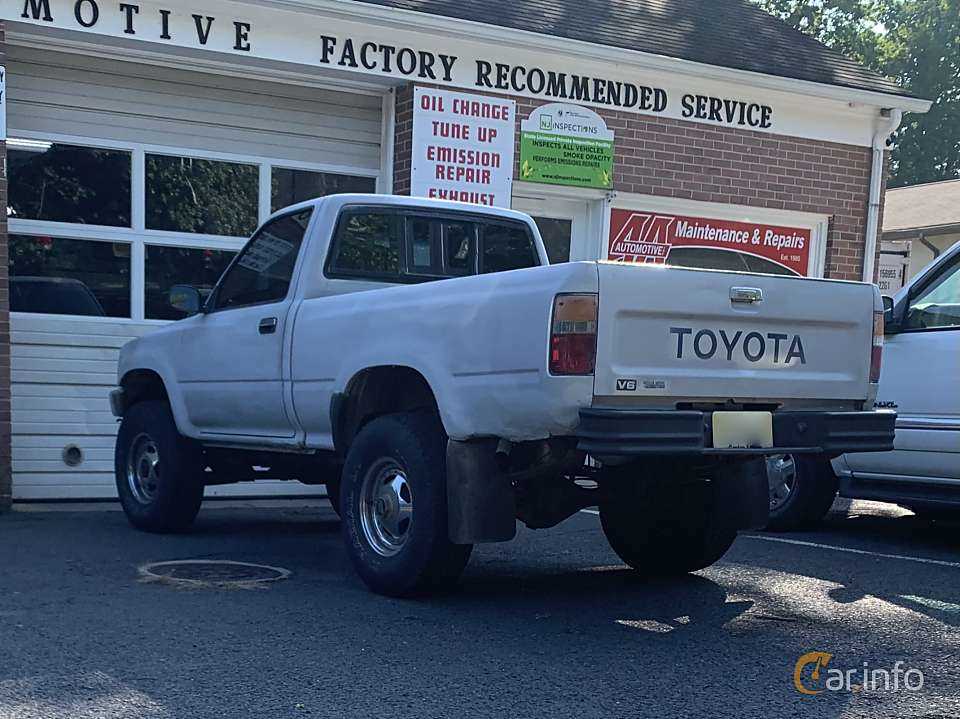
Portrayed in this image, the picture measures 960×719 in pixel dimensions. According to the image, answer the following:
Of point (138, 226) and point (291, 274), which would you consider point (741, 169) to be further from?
point (291, 274)

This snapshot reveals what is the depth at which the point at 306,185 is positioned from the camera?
10375mm

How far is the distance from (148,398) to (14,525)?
1.24 meters

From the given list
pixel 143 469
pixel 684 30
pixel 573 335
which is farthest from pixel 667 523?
pixel 684 30

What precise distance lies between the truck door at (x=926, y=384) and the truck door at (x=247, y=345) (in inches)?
154

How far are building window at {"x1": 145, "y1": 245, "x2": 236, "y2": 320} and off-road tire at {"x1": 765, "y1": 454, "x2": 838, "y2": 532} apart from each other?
4.97 meters

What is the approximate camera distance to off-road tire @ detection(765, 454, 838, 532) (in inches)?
317

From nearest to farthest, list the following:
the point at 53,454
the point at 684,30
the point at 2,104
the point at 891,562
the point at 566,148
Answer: the point at 891,562 → the point at 2,104 → the point at 53,454 → the point at 566,148 → the point at 684,30

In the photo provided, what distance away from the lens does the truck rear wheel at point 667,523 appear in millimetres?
5785

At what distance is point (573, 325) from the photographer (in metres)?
4.64

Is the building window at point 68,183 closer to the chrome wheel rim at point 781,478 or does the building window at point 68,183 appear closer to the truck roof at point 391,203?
the truck roof at point 391,203

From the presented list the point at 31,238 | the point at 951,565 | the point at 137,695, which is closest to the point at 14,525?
the point at 31,238

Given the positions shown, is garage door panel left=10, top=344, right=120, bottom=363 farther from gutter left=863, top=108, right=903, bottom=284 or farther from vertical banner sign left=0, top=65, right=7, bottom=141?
gutter left=863, top=108, right=903, bottom=284

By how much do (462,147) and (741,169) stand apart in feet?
10.4

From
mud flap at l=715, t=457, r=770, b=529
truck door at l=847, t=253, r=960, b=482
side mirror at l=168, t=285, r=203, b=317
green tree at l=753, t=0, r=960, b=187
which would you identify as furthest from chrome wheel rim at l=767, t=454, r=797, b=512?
green tree at l=753, t=0, r=960, b=187
